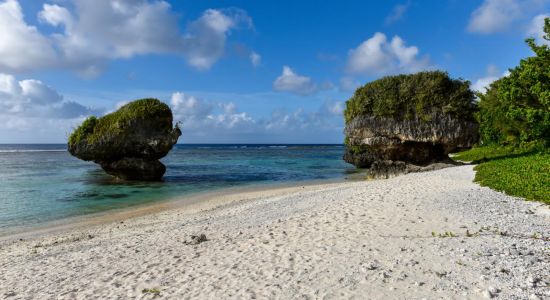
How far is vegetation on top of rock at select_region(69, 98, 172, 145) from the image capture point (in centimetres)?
3281

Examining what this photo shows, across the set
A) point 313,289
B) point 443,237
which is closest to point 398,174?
point 443,237

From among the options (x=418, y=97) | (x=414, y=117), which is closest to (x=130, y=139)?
(x=414, y=117)

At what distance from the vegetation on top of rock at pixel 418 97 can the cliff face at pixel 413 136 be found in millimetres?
543

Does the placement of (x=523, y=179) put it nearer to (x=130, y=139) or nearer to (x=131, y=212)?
(x=131, y=212)

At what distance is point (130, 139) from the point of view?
32.9 metres

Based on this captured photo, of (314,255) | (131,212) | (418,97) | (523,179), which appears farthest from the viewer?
(418,97)

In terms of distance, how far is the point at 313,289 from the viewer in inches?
291

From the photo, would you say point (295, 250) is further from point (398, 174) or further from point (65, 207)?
point (398, 174)

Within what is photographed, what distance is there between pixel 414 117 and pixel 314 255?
912 inches

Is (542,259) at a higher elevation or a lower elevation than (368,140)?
lower

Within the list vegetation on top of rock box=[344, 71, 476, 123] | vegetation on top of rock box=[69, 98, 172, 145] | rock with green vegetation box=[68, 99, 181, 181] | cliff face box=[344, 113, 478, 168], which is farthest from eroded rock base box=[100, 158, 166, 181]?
vegetation on top of rock box=[344, 71, 476, 123]

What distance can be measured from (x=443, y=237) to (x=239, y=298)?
6096mm

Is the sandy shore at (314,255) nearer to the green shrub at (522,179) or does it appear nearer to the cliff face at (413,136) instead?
the green shrub at (522,179)

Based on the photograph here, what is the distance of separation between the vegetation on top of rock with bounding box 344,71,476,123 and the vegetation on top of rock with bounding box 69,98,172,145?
58.8 ft
